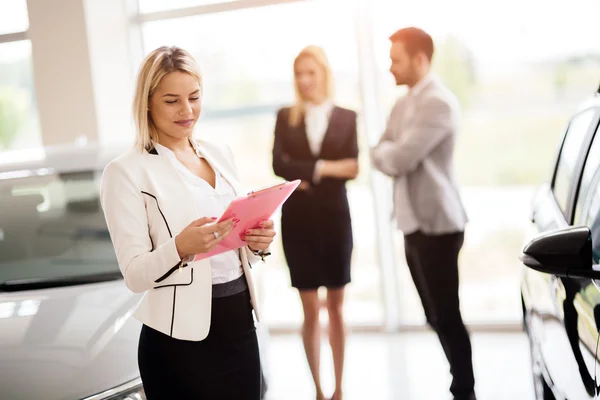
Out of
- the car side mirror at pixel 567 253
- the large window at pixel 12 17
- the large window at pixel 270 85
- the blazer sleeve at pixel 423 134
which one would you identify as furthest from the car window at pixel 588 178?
the large window at pixel 12 17

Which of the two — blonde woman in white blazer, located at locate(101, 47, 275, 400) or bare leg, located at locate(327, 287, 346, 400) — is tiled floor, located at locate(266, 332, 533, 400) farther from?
blonde woman in white blazer, located at locate(101, 47, 275, 400)

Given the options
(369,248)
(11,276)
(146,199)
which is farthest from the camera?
(369,248)

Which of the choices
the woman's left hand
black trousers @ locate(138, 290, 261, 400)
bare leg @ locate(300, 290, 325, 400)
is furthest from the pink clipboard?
bare leg @ locate(300, 290, 325, 400)

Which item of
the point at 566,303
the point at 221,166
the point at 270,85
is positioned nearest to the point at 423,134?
the point at 221,166

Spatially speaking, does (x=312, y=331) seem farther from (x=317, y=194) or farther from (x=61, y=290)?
(x=61, y=290)

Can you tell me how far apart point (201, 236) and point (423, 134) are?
1757 mm

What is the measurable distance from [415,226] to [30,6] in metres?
3.25

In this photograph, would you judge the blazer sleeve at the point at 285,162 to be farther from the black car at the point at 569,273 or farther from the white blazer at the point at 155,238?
the white blazer at the point at 155,238

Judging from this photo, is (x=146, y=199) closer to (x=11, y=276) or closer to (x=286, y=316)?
(x=11, y=276)

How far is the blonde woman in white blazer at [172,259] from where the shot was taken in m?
1.85

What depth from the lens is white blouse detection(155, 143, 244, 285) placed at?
196 cm

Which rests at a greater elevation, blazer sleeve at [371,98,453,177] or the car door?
blazer sleeve at [371,98,453,177]

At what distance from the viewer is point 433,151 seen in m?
3.38

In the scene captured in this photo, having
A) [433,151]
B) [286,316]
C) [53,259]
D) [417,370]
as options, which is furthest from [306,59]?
[286,316]
